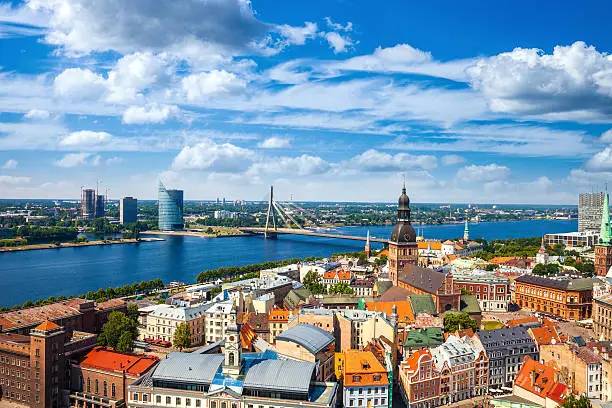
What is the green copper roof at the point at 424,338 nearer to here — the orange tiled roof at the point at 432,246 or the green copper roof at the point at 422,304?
the green copper roof at the point at 422,304

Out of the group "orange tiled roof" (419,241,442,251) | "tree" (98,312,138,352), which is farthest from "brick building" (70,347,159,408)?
"orange tiled roof" (419,241,442,251)

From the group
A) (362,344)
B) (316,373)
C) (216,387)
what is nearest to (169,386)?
(216,387)

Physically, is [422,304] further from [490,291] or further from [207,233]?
[207,233]

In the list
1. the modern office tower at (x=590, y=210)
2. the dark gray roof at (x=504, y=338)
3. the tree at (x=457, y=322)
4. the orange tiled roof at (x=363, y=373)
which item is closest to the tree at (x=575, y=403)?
the dark gray roof at (x=504, y=338)

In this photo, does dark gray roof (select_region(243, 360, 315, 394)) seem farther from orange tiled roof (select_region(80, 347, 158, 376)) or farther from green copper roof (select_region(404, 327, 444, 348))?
green copper roof (select_region(404, 327, 444, 348))

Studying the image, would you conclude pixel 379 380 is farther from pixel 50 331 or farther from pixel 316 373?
pixel 50 331
